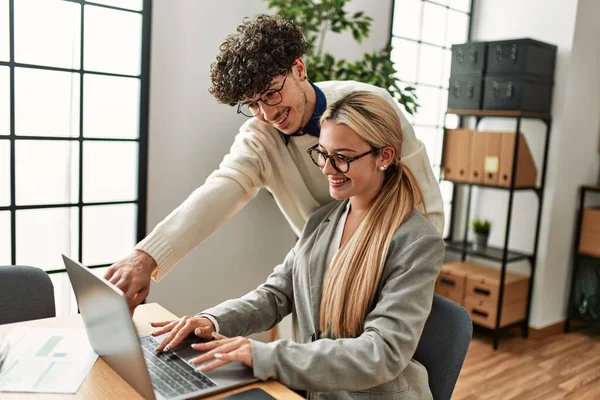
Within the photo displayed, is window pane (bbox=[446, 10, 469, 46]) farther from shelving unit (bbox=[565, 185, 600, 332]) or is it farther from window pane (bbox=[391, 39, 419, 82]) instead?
shelving unit (bbox=[565, 185, 600, 332])

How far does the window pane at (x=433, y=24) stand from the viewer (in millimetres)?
4051

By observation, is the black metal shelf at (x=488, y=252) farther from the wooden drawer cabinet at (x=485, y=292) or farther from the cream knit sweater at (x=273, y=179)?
the cream knit sweater at (x=273, y=179)

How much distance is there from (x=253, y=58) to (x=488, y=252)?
291 centimetres

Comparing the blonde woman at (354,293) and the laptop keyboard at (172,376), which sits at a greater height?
the blonde woman at (354,293)

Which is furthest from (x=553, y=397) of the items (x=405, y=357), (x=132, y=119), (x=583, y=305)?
(x=132, y=119)

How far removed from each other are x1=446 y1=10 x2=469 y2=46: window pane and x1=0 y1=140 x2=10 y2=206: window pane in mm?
3204

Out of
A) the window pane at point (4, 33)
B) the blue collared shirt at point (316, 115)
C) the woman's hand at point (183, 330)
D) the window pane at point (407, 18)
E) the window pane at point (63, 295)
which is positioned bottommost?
the window pane at point (63, 295)

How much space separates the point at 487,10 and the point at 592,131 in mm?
1178

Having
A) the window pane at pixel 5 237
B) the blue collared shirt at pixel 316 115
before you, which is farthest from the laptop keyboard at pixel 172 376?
the window pane at pixel 5 237

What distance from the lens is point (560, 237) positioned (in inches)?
152

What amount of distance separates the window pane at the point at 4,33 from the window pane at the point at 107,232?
0.73m

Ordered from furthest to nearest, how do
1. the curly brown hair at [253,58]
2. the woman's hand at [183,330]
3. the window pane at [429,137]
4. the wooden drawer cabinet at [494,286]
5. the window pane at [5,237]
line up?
1. the window pane at [429,137]
2. the wooden drawer cabinet at [494,286]
3. the window pane at [5,237]
4. the curly brown hair at [253,58]
5. the woman's hand at [183,330]

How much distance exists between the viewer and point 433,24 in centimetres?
412

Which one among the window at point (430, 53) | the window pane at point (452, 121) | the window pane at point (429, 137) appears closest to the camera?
the window at point (430, 53)
